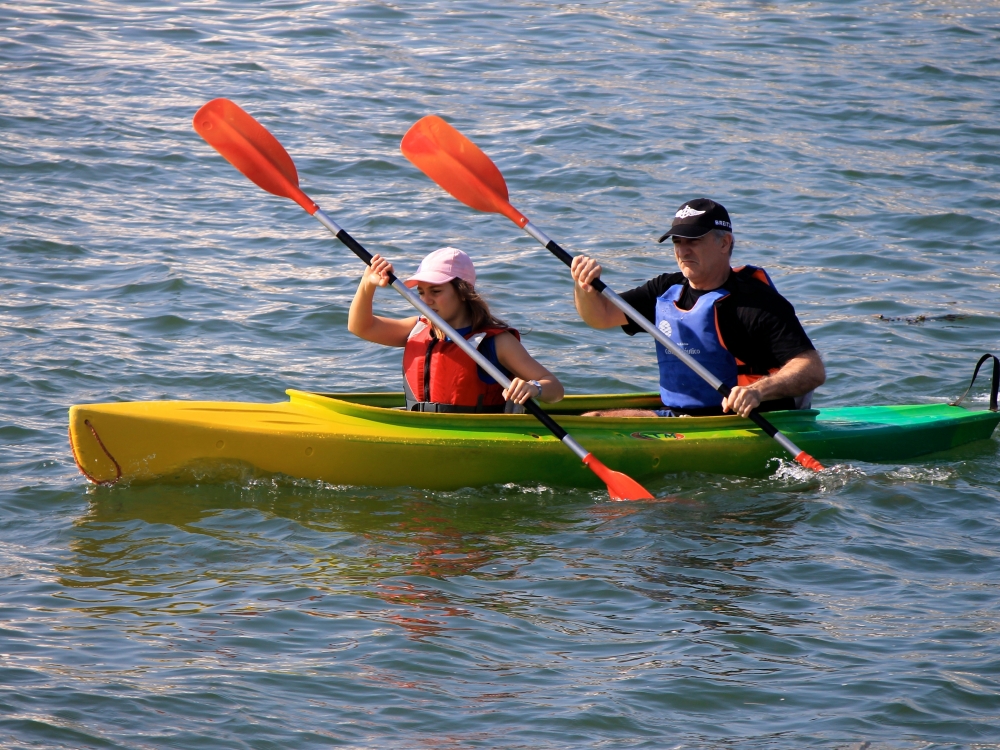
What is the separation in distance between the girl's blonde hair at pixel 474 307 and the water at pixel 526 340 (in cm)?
74

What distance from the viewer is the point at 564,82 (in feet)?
42.0

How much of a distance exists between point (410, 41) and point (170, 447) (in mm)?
10156

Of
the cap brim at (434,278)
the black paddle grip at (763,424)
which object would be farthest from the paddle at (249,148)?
the black paddle grip at (763,424)

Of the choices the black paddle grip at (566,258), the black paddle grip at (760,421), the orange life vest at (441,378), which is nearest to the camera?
the orange life vest at (441,378)

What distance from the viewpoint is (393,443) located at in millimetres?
5012

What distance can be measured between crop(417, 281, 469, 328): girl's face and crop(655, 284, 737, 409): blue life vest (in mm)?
949

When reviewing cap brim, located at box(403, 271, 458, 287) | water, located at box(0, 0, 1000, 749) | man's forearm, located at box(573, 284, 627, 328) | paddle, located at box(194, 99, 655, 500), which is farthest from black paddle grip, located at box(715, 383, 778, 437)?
paddle, located at box(194, 99, 655, 500)

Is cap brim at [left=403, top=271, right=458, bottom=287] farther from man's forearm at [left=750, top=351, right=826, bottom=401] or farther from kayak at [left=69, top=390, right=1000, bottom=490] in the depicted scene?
man's forearm at [left=750, top=351, right=826, bottom=401]

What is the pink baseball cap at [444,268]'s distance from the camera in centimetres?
490

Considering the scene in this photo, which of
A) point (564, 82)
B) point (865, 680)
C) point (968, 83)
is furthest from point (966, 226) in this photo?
point (865, 680)

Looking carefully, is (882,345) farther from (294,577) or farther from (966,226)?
(294,577)

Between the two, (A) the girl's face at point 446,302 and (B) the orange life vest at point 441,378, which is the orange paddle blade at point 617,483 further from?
(A) the girl's face at point 446,302

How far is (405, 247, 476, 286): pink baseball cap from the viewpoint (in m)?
4.90

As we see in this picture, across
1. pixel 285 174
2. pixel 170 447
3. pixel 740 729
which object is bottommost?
pixel 740 729
